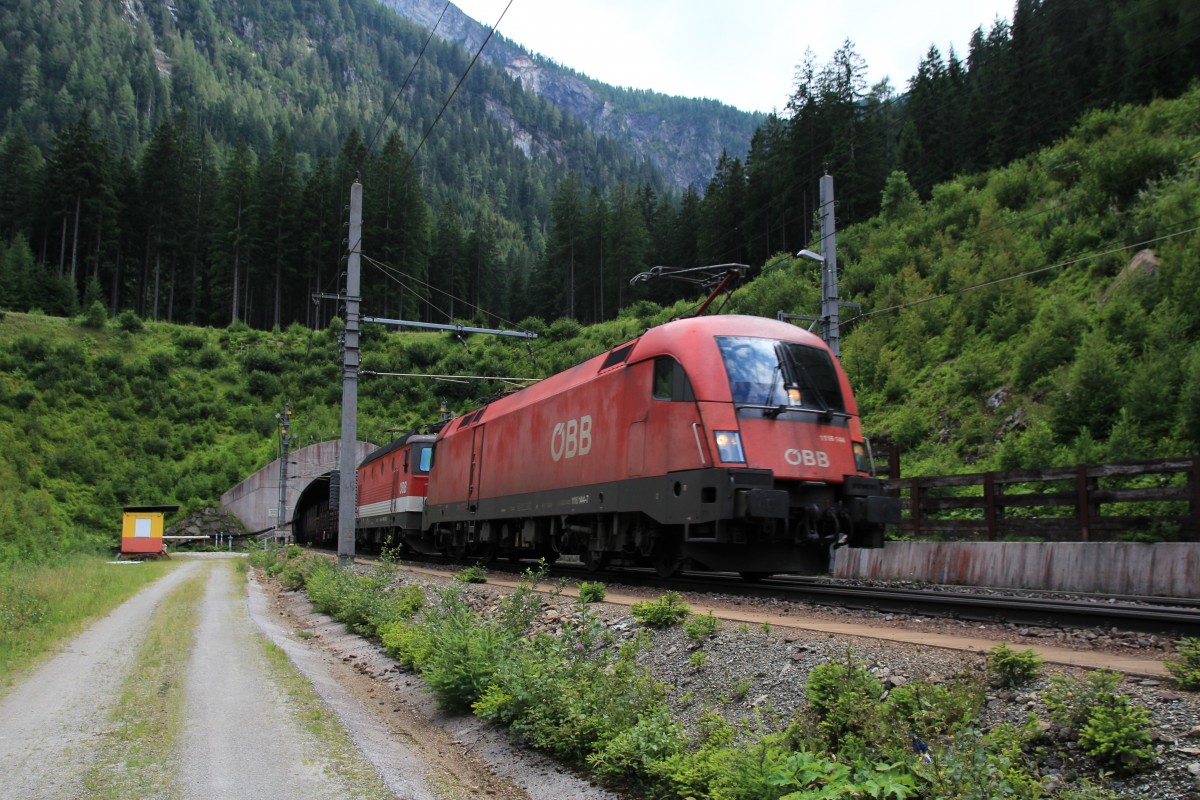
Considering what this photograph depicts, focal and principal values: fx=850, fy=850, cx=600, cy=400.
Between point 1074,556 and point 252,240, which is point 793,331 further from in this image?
point 252,240

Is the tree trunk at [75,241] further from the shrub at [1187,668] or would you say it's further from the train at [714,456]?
the shrub at [1187,668]

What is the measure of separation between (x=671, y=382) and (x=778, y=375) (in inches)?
59.8

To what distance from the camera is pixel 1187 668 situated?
4.57 m

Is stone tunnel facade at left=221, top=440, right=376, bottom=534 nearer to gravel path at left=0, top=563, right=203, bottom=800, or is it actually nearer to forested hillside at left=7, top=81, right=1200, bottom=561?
forested hillside at left=7, top=81, right=1200, bottom=561

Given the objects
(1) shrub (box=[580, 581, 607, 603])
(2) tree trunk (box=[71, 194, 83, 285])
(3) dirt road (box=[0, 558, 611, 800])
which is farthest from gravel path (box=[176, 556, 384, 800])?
(2) tree trunk (box=[71, 194, 83, 285])

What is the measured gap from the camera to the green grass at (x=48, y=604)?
11062mm

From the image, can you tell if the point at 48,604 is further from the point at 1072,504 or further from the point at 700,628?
the point at 1072,504

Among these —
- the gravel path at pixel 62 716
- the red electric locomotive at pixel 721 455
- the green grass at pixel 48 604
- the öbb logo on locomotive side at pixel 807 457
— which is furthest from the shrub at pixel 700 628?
the green grass at pixel 48 604

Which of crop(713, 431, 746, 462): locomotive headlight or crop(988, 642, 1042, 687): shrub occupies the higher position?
crop(713, 431, 746, 462): locomotive headlight

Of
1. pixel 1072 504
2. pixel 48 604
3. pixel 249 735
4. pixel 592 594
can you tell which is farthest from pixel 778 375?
pixel 48 604

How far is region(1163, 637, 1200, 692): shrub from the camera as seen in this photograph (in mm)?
4461

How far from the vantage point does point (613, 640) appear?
8.39 metres

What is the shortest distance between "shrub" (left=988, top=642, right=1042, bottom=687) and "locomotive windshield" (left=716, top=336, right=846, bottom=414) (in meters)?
6.79

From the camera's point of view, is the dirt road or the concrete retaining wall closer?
the dirt road
